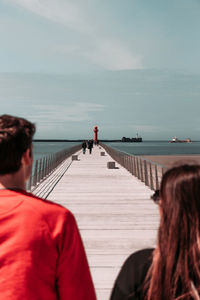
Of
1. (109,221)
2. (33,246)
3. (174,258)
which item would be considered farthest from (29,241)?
(109,221)

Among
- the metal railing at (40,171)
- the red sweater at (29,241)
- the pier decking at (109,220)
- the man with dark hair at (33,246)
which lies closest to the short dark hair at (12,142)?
the man with dark hair at (33,246)

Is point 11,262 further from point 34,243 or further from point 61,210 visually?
point 61,210

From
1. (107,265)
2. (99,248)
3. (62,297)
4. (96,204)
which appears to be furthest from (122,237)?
(62,297)

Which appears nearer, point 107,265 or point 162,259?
point 162,259

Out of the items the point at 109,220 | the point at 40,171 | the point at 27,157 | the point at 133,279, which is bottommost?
the point at 109,220

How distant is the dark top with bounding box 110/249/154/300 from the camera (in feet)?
4.26

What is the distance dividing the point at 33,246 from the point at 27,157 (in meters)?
0.37

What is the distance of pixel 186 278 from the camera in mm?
1267

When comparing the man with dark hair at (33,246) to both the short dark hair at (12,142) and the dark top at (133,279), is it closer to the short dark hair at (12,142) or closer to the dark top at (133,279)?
the short dark hair at (12,142)

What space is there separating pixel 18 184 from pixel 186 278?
747 mm

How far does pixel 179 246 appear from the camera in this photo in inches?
52.0

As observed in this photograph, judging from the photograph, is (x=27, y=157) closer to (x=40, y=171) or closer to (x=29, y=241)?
(x=29, y=241)

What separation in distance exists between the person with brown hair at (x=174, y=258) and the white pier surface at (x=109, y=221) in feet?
8.45

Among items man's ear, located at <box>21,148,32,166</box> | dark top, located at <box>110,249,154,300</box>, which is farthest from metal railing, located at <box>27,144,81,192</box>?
dark top, located at <box>110,249,154,300</box>
